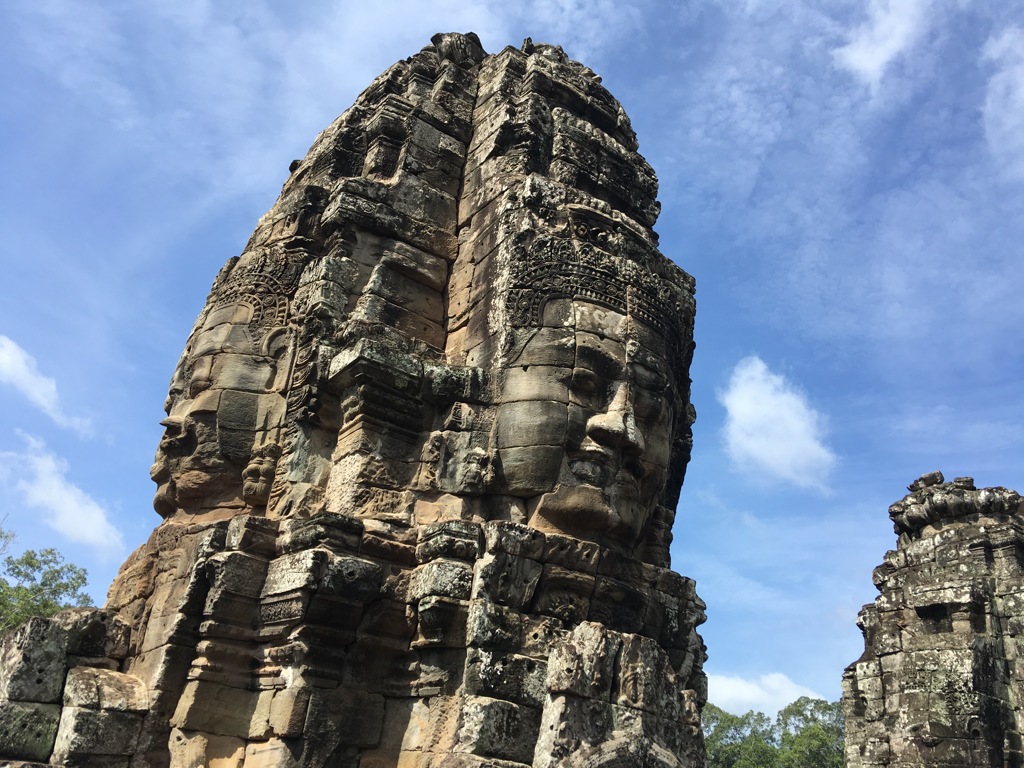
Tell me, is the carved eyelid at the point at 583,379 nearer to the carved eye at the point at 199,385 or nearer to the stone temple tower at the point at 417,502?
the stone temple tower at the point at 417,502

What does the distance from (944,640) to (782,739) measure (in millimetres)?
41303

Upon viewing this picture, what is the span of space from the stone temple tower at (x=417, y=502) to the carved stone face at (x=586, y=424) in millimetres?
23

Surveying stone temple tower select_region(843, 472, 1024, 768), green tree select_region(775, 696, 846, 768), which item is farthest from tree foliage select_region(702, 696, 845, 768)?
stone temple tower select_region(843, 472, 1024, 768)

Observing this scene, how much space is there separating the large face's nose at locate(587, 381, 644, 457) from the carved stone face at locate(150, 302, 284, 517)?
2.88m

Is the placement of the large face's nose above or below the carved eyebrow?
below

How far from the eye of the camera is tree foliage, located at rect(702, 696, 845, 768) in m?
41.2

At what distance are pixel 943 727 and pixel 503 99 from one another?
8782mm

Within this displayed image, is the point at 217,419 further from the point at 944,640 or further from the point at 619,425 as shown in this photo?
the point at 944,640

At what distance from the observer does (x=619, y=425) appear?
22.3 ft

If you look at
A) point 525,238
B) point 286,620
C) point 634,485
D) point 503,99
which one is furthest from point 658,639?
point 503,99

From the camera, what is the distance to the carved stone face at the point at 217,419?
7633mm

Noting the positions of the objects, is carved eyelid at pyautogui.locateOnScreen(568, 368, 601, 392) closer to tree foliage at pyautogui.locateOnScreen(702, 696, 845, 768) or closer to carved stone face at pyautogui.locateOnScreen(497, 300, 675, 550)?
carved stone face at pyautogui.locateOnScreen(497, 300, 675, 550)

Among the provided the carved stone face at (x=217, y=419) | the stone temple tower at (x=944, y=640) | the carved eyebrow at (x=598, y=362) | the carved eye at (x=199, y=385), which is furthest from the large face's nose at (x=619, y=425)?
the stone temple tower at (x=944, y=640)

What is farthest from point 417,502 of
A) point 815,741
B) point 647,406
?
point 815,741
